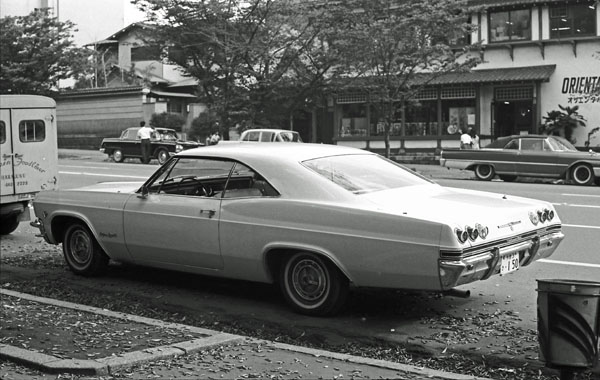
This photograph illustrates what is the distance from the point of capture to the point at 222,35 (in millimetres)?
28641

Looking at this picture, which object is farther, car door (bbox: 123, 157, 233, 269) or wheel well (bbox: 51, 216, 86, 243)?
wheel well (bbox: 51, 216, 86, 243)

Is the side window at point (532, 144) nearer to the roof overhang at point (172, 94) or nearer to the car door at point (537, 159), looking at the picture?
the car door at point (537, 159)

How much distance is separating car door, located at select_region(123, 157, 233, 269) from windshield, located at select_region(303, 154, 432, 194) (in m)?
1.02

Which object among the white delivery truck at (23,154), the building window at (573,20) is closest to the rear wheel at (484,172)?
the building window at (573,20)

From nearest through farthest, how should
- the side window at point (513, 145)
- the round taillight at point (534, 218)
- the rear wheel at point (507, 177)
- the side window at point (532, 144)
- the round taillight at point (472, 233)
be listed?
1. the round taillight at point (472, 233)
2. the round taillight at point (534, 218)
3. the side window at point (532, 144)
4. the side window at point (513, 145)
5. the rear wheel at point (507, 177)

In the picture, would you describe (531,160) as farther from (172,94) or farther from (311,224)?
(172,94)

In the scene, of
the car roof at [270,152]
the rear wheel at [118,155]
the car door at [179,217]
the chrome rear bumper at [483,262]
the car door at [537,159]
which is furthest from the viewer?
the rear wheel at [118,155]

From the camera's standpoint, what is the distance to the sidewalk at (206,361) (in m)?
5.00

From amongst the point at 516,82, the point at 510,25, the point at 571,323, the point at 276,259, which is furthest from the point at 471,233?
the point at 510,25

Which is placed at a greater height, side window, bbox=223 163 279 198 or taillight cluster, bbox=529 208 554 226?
side window, bbox=223 163 279 198

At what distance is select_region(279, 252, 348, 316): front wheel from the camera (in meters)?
6.48

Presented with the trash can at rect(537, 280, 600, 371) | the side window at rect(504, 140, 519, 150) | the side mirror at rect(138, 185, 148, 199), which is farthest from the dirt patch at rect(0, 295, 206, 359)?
the side window at rect(504, 140, 519, 150)

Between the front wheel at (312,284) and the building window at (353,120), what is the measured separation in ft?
97.4

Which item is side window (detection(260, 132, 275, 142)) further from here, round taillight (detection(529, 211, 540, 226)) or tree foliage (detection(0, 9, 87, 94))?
round taillight (detection(529, 211, 540, 226))
